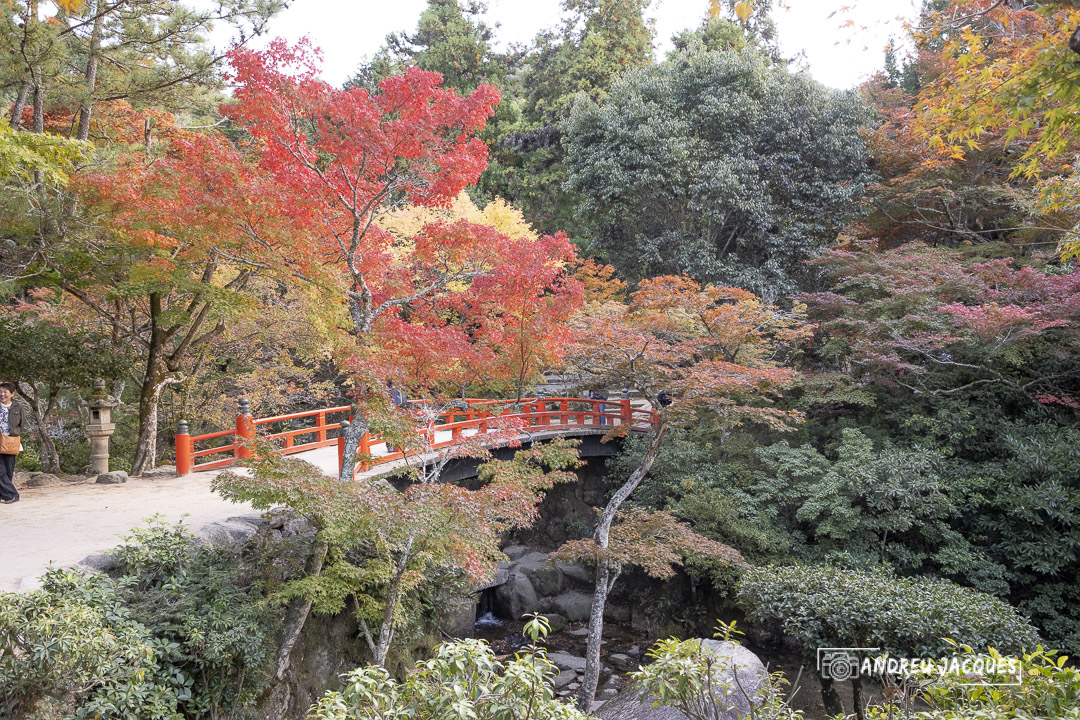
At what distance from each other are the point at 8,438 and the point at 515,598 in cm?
885

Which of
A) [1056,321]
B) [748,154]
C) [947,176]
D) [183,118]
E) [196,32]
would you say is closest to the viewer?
[196,32]

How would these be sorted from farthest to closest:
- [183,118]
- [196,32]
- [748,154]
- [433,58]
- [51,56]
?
[433,58], [748,154], [183,118], [196,32], [51,56]

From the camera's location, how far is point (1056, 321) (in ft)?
32.2

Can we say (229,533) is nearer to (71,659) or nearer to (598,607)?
(71,659)

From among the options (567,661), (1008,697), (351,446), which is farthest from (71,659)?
(567,661)

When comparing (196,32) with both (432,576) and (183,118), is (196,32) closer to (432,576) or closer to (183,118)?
(183,118)

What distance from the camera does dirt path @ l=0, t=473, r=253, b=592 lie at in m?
5.56

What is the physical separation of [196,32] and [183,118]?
9.83 ft

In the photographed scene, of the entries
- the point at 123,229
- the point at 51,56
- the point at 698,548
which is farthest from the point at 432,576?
the point at 51,56

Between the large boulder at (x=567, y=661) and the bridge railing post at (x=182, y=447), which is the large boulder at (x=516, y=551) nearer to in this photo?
the large boulder at (x=567, y=661)

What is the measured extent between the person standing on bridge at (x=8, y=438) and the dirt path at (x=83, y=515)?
0.64 feet

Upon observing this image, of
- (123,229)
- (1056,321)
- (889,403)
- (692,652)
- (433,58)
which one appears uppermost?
(433,58)

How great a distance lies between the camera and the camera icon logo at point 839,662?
7125mm

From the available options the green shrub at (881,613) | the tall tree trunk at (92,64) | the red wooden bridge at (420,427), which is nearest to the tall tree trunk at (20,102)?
the tall tree trunk at (92,64)
